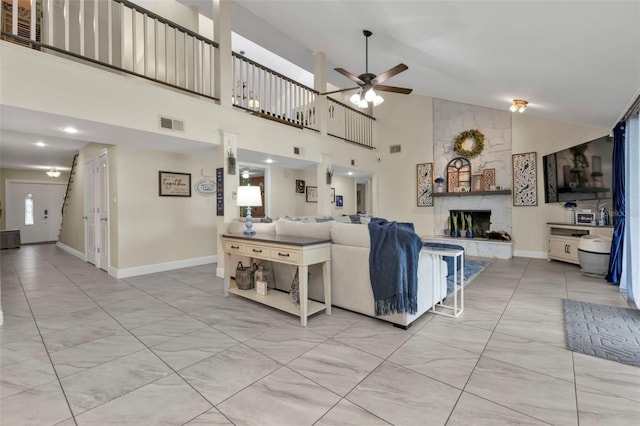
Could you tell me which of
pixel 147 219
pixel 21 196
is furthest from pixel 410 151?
pixel 21 196

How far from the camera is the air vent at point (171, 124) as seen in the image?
3.93m

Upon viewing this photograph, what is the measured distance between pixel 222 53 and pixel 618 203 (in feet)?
19.8

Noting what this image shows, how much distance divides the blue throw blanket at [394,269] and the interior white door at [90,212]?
5.47 m

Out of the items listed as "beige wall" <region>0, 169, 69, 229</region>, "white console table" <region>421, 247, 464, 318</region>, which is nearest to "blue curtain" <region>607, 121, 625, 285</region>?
"white console table" <region>421, 247, 464, 318</region>

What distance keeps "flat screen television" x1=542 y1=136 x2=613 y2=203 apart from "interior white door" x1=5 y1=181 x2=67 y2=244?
45.0 feet

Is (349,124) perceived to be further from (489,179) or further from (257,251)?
(257,251)

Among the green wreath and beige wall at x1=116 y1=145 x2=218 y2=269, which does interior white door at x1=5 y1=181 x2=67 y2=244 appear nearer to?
beige wall at x1=116 y1=145 x2=218 y2=269

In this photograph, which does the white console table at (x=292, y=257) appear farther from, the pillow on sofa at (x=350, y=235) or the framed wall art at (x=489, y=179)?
the framed wall art at (x=489, y=179)

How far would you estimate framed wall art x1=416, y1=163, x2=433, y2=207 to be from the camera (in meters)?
7.66

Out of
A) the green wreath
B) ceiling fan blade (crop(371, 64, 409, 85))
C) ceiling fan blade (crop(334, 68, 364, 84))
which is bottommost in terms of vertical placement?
the green wreath

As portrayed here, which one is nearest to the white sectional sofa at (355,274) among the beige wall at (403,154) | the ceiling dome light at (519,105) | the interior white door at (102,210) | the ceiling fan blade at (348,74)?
Answer: the ceiling fan blade at (348,74)

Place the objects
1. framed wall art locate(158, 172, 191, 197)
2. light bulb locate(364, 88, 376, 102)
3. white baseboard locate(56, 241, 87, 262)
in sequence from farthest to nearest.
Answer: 1. white baseboard locate(56, 241, 87, 262)
2. framed wall art locate(158, 172, 191, 197)
3. light bulb locate(364, 88, 376, 102)

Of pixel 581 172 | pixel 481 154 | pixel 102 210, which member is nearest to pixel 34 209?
pixel 102 210

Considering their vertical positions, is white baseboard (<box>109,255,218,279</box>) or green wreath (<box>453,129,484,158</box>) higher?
green wreath (<box>453,129,484,158</box>)
